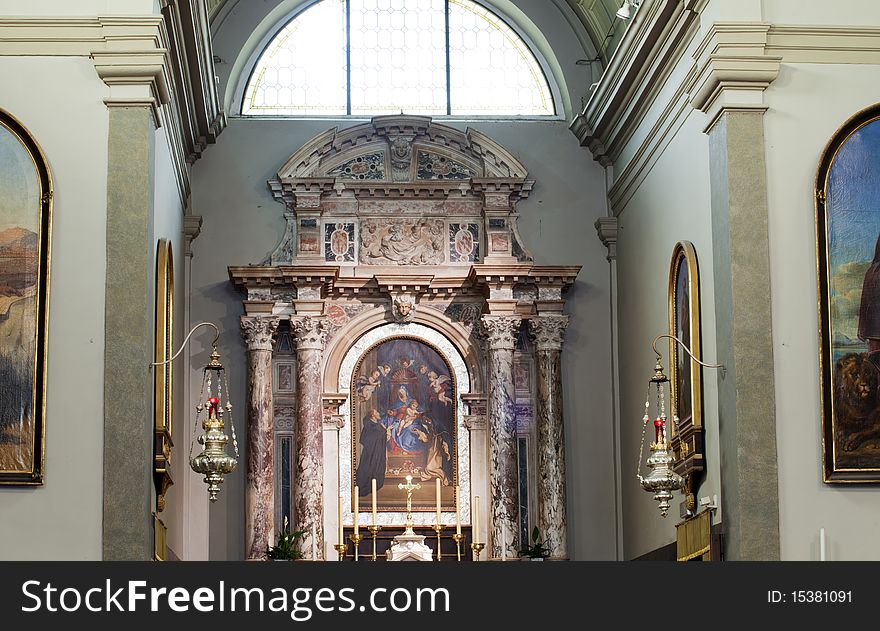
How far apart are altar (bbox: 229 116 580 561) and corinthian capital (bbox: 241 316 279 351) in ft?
0.06

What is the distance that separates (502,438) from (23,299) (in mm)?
7585

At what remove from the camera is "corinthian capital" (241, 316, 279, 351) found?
20.2 metres

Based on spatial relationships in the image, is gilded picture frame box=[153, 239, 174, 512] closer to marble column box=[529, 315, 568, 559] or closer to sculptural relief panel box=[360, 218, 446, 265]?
sculptural relief panel box=[360, 218, 446, 265]

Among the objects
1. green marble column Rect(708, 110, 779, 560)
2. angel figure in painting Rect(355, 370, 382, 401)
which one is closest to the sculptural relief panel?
angel figure in painting Rect(355, 370, 382, 401)

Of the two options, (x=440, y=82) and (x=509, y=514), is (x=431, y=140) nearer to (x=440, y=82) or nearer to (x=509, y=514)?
(x=440, y=82)

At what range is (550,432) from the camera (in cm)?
2025

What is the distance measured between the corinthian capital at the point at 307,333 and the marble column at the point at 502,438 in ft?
6.97

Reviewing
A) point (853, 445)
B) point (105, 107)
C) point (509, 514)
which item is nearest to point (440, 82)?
point (509, 514)

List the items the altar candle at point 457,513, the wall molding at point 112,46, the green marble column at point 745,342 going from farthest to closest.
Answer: the altar candle at point 457,513 < the wall molding at point 112,46 < the green marble column at point 745,342

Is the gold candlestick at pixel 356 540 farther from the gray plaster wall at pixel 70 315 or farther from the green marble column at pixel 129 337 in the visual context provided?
the gray plaster wall at pixel 70 315

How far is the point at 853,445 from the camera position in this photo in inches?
565

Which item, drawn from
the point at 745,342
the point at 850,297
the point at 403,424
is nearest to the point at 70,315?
the point at 745,342

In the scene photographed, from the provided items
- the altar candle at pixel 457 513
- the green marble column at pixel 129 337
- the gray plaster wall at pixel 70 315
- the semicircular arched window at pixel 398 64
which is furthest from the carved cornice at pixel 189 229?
the gray plaster wall at pixel 70 315

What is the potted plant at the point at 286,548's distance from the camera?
18.6 metres
